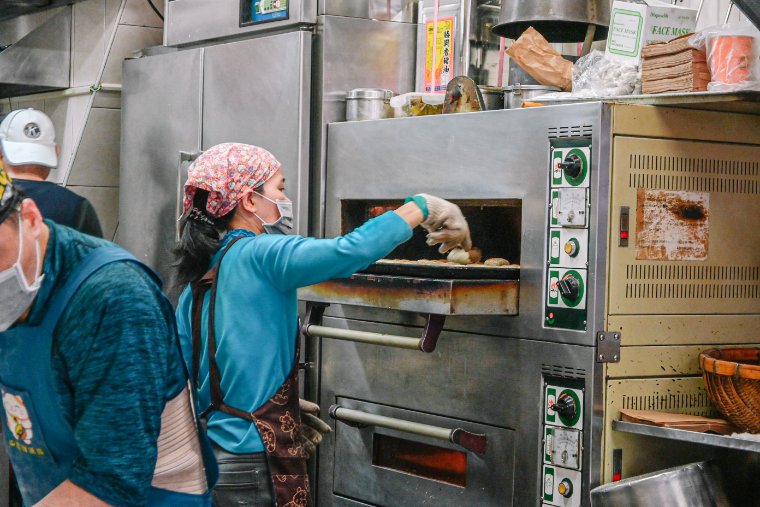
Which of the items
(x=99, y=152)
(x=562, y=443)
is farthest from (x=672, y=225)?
(x=99, y=152)

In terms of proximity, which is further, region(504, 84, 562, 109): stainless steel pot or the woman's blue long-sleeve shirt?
region(504, 84, 562, 109): stainless steel pot

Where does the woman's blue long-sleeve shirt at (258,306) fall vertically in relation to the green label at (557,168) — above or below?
below

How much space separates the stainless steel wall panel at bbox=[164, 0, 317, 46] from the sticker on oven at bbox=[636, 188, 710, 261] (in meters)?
1.54

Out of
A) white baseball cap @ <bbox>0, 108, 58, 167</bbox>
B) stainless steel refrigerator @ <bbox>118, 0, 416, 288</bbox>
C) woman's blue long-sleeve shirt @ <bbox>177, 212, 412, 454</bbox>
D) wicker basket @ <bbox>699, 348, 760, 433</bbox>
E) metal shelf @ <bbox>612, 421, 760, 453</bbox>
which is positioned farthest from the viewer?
white baseball cap @ <bbox>0, 108, 58, 167</bbox>

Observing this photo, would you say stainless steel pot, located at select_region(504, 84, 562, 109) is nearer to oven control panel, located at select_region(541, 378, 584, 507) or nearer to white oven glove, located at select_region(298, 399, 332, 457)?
oven control panel, located at select_region(541, 378, 584, 507)

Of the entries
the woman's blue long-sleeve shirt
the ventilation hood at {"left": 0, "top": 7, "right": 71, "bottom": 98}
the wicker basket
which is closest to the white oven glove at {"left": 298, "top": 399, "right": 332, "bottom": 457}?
the woman's blue long-sleeve shirt

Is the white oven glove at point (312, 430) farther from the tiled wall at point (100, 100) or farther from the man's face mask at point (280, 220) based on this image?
the tiled wall at point (100, 100)

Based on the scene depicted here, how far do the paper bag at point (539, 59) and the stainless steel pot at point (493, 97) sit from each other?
17cm

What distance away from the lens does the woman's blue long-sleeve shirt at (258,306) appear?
2.51m

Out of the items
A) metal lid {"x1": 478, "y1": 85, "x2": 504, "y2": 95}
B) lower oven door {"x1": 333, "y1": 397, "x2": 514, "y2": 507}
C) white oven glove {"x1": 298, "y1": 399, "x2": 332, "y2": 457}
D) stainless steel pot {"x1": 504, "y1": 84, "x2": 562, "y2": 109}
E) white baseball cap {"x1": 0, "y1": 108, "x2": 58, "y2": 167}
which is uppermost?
metal lid {"x1": 478, "y1": 85, "x2": 504, "y2": 95}

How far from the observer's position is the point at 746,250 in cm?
316

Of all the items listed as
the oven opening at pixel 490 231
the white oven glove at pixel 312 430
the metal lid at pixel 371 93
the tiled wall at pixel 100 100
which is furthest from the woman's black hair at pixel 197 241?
the tiled wall at pixel 100 100

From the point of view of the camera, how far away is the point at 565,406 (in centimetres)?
293

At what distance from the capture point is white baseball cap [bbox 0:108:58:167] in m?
4.05
